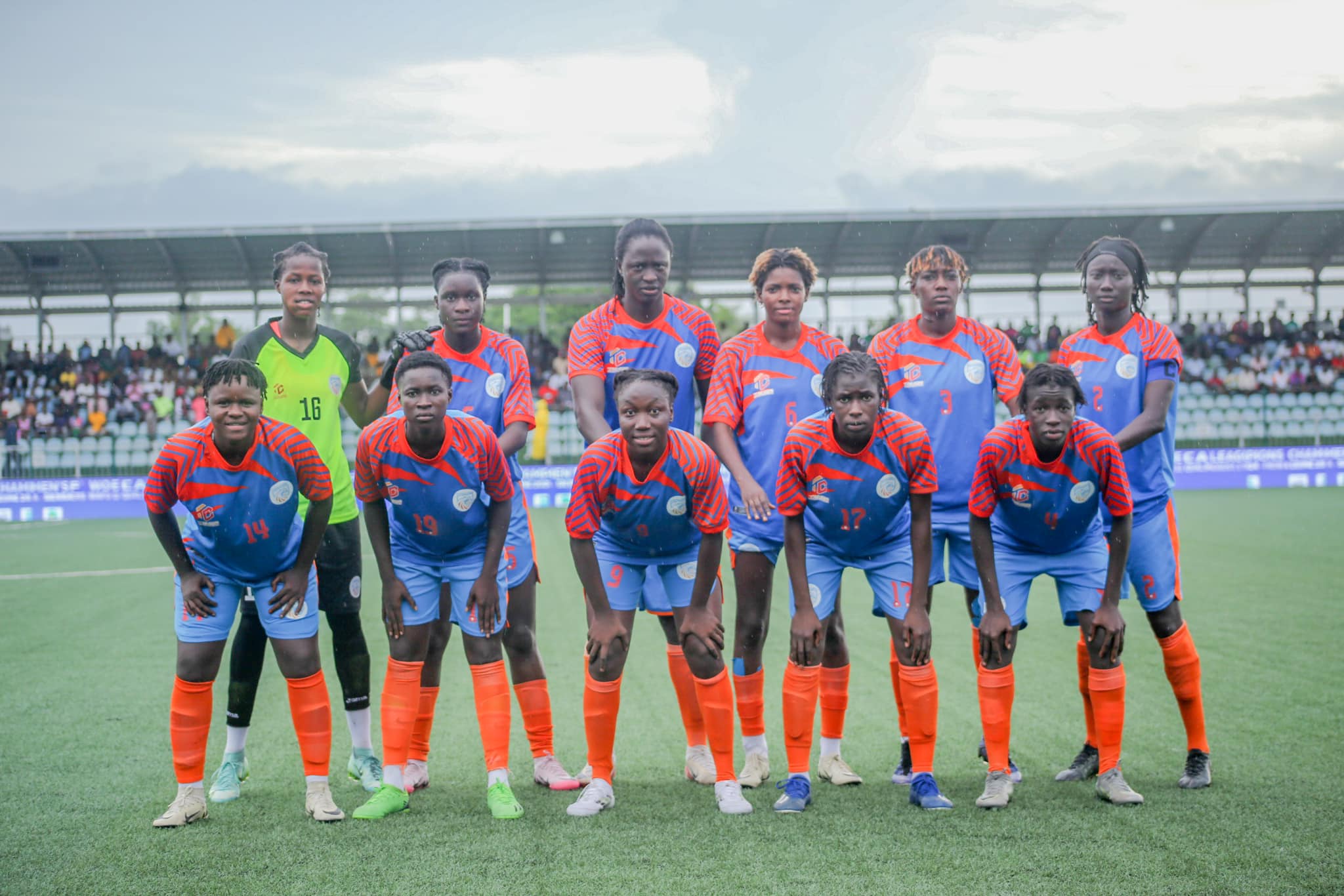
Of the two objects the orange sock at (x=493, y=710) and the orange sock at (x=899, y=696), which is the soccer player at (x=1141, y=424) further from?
the orange sock at (x=493, y=710)

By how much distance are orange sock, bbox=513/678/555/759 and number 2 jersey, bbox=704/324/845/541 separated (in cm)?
116

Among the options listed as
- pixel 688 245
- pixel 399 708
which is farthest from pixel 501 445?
pixel 688 245

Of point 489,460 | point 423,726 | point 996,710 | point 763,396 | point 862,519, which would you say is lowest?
point 423,726

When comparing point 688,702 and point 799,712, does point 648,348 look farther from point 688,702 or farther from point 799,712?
Result: point 799,712

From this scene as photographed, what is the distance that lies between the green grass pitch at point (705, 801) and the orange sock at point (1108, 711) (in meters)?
0.20

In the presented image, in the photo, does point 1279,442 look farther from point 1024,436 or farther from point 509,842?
point 509,842

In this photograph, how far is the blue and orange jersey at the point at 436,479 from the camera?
4.33m

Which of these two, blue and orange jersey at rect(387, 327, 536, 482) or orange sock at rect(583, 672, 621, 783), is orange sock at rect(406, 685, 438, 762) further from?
blue and orange jersey at rect(387, 327, 536, 482)

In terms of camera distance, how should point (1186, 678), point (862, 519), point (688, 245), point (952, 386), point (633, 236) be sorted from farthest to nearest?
1. point (688, 245)
2. point (633, 236)
3. point (952, 386)
4. point (1186, 678)
5. point (862, 519)

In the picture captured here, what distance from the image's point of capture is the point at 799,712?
4.35m

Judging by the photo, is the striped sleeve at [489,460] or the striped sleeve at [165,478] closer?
the striped sleeve at [165,478]

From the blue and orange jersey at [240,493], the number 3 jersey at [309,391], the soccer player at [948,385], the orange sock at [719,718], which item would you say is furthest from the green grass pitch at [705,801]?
the number 3 jersey at [309,391]

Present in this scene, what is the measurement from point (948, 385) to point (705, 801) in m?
2.10

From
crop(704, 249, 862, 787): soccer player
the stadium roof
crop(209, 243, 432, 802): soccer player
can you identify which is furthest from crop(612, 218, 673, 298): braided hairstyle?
the stadium roof
